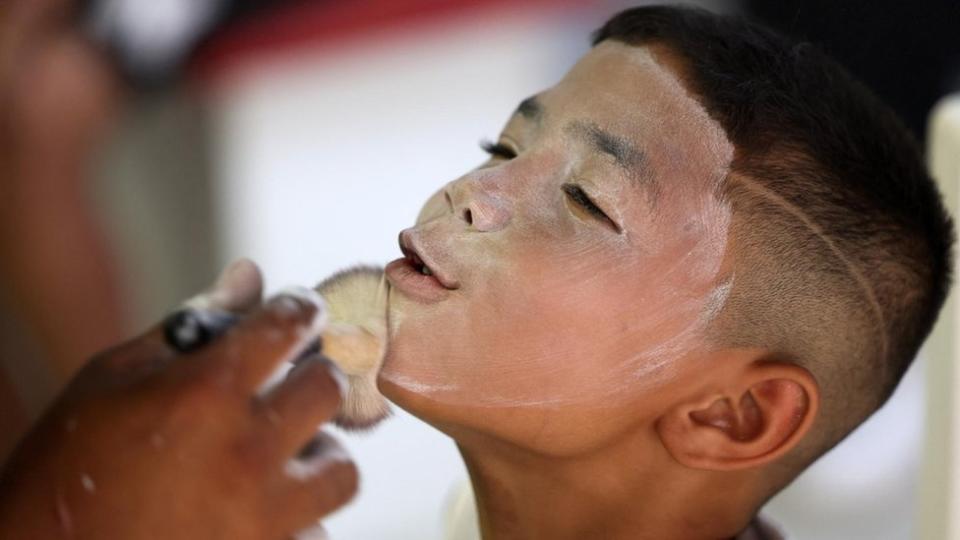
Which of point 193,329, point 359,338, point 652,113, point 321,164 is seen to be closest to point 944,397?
point 652,113

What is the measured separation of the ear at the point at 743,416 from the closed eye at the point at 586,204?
10cm

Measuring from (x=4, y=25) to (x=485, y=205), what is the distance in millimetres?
676

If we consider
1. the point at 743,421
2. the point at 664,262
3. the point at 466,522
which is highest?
the point at 664,262

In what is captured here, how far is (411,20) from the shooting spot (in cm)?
183

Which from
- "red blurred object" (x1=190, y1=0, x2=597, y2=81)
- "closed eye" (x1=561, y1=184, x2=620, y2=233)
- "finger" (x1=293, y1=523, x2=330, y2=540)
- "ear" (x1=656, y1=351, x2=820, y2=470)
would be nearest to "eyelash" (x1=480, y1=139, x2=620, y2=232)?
"closed eye" (x1=561, y1=184, x2=620, y2=233)

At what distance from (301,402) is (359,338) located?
9cm

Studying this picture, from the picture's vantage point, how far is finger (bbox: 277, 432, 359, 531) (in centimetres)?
58

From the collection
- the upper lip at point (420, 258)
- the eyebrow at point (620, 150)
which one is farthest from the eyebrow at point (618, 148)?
the upper lip at point (420, 258)

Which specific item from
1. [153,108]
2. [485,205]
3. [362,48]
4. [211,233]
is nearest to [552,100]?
[485,205]

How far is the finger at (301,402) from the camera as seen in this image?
0.58 metres

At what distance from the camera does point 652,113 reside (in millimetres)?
690

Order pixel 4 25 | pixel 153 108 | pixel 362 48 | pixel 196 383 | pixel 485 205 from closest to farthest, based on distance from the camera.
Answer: pixel 196 383, pixel 485 205, pixel 4 25, pixel 153 108, pixel 362 48

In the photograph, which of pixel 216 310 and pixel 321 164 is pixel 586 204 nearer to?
pixel 216 310

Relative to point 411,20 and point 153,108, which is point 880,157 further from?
point 411,20
